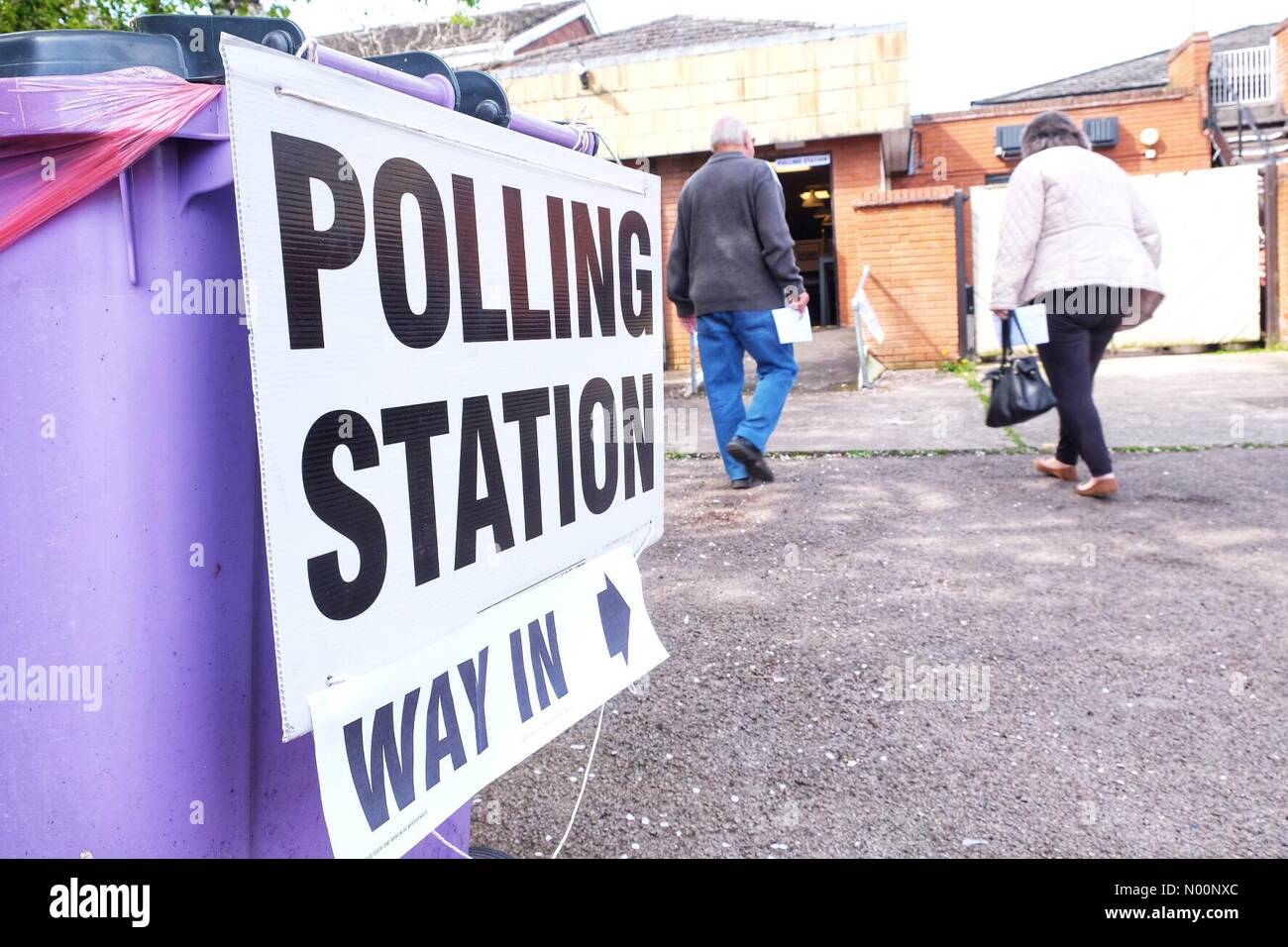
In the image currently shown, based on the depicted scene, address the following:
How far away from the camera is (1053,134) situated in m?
5.70

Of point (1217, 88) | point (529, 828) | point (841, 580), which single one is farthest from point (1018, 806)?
point (1217, 88)

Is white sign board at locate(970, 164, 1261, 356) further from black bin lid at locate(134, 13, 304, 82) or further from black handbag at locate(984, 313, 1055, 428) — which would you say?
black bin lid at locate(134, 13, 304, 82)

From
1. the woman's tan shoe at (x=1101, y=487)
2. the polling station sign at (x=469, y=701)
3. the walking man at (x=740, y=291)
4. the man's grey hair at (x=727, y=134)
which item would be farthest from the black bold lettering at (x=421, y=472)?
the man's grey hair at (x=727, y=134)

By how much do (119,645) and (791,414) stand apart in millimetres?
8275

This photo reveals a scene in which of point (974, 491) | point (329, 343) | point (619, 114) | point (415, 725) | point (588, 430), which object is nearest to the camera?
point (329, 343)

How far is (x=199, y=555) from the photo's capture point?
141cm

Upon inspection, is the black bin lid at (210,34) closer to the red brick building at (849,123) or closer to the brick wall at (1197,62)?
the red brick building at (849,123)

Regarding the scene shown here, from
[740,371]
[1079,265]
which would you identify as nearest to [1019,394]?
[1079,265]

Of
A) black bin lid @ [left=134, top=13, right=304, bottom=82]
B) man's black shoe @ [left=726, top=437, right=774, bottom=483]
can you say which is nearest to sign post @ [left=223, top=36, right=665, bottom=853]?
black bin lid @ [left=134, top=13, right=304, bottom=82]

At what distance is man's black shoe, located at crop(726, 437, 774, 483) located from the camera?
19.9 ft

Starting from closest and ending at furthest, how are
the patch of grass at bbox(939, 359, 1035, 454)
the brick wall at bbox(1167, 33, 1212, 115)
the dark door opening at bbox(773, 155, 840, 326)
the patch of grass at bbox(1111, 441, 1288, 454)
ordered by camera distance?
the patch of grass at bbox(1111, 441, 1288, 454) → the patch of grass at bbox(939, 359, 1035, 454) → the dark door opening at bbox(773, 155, 840, 326) → the brick wall at bbox(1167, 33, 1212, 115)

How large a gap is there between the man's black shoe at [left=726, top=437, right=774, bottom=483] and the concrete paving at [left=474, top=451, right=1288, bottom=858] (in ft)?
2.25

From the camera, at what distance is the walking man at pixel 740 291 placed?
239 inches

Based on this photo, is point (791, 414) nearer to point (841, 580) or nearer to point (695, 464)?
point (695, 464)
